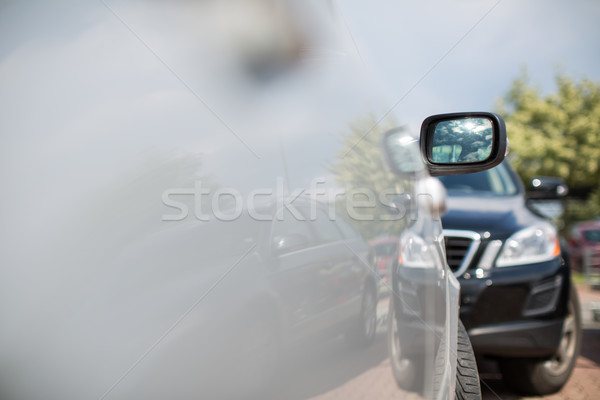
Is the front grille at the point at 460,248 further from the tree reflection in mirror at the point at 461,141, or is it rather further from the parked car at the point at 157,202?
the parked car at the point at 157,202

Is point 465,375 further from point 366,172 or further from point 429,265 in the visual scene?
point 366,172

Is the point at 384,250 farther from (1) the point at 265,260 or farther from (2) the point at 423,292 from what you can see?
(1) the point at 265,260

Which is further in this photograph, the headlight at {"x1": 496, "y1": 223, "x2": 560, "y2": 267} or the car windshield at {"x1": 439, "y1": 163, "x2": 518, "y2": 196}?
the car windshield at {"x1": 439, "y1": 163, "x2": 518, "y2": 196}

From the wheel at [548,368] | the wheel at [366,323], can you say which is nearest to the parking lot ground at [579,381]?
the wheel at [548,368]

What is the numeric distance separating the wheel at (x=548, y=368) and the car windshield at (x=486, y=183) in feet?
3.86

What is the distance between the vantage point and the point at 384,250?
1534 mm

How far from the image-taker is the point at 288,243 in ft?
3.51

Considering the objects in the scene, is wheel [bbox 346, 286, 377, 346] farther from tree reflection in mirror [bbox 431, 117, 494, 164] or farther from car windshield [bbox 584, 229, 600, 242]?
car windshield [bbox 584, 229, 600, 242]

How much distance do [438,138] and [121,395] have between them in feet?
5.61

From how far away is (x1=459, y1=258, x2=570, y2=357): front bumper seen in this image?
3924 mm

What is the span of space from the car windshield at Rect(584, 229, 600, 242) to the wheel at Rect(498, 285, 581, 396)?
392 inches

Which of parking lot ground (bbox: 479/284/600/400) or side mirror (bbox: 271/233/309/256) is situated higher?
side mirror (bbox: 271/233/309/256)

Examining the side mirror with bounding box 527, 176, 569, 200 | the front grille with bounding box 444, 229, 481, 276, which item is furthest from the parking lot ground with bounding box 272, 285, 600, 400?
the side mirror with bounding box 527, 176, 569, 200

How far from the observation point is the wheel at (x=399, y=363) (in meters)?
1.54
